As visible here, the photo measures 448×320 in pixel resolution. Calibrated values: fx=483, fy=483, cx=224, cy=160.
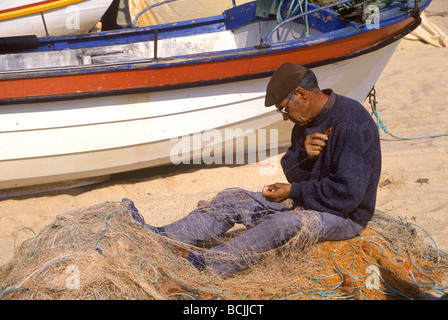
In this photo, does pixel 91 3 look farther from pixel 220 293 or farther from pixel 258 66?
pixel 220 293

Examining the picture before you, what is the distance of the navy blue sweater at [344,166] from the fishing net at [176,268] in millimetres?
268

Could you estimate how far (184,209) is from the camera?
414 cm

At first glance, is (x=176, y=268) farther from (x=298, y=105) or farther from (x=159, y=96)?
(x=159, y=96)

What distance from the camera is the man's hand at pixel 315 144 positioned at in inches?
118

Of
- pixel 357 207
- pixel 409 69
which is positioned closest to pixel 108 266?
pixel 357 207

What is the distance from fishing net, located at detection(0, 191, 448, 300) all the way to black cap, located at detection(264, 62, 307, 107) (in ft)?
2.89

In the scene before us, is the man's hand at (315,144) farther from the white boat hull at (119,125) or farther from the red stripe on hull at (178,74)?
the white boat hull at (119,125)

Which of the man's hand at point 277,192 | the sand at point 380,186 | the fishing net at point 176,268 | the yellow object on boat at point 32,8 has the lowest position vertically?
the sand at point 380,186
